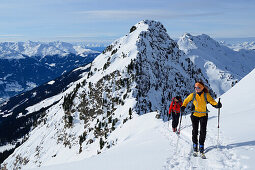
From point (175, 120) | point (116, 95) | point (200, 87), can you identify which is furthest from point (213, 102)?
point (116, 95)

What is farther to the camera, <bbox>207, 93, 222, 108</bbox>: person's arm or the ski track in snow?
<bbox>207, 93, 222, 108</bbox>: person's arm

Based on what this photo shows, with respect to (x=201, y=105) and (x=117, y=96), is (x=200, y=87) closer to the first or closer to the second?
(x=201, y=105)

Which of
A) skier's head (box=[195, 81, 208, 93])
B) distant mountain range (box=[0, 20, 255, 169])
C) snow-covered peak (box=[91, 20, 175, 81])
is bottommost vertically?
distant mountain range (box=[0, 20, 255, 169])

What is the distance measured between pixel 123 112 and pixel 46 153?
4848cm

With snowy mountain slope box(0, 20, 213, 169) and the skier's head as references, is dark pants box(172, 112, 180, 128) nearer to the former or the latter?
the skier's head

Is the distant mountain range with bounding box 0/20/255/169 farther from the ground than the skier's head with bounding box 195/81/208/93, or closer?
closer

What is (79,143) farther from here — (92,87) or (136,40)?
(136,40)

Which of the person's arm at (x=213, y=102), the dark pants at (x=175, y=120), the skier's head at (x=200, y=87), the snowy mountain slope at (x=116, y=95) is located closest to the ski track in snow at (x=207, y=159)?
the person's arm at (x=213, y=102)

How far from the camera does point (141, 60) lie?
83.8 m

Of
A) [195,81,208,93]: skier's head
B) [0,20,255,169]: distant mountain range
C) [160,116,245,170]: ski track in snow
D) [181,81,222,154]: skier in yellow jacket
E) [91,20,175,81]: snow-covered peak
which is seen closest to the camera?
[160,116,245,170]: ski track in snow

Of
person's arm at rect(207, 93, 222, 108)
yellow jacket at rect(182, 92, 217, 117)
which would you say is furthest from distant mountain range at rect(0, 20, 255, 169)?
person's arm at rect(207, 93, 222, 108)

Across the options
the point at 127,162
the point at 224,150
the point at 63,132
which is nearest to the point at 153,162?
the point at 127,162

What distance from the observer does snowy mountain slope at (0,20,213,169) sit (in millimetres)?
66750

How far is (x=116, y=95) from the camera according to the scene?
75.6 meters
